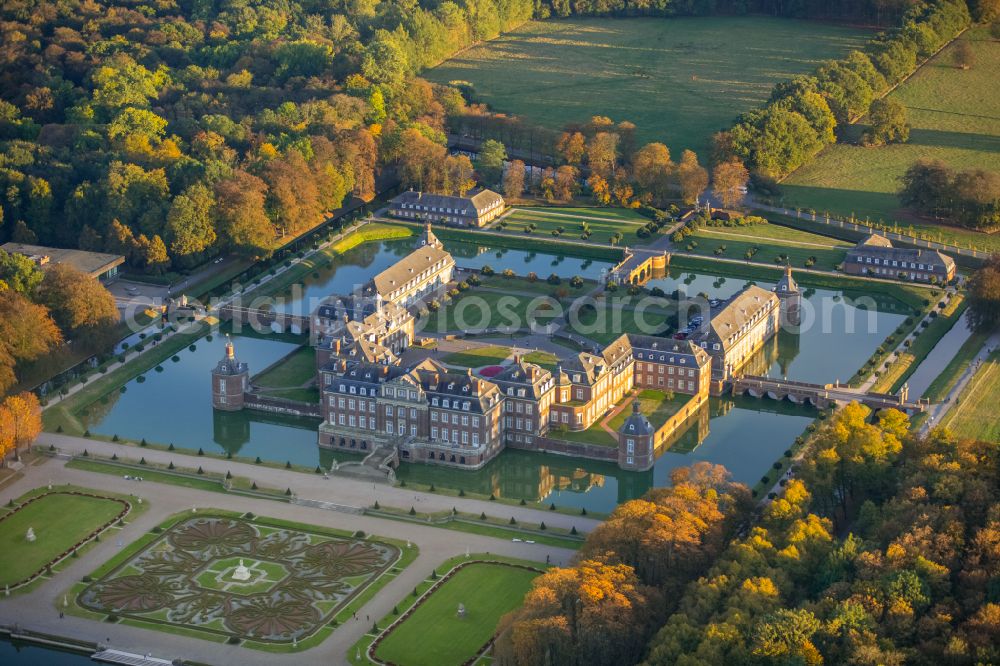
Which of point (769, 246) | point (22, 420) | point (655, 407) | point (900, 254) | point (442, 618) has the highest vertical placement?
point (900, 254)

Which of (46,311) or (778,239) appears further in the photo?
(778,239)

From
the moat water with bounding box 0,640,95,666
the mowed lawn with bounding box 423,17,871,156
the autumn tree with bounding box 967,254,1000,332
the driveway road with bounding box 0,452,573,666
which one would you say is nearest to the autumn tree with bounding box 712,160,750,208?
the mowed lawn with bounding box 423,17,871,156

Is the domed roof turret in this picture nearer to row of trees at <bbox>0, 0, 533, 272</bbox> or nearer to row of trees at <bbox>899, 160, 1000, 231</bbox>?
row of trees at <bbox>0, 0, 533, 272</bbox>

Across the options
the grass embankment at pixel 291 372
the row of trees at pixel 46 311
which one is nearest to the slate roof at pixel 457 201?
the grass embankment at pixel 291 372

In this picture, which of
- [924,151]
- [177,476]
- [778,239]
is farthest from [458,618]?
[924,151]

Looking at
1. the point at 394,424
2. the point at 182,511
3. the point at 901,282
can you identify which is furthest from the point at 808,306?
the point at 182,511

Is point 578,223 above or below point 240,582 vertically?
above

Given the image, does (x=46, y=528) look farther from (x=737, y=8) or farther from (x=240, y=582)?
(x=737, y=8)
